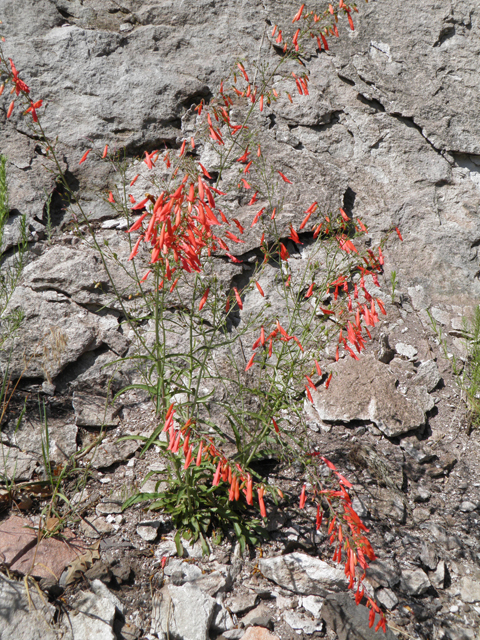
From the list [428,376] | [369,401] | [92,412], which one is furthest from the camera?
[428,376]

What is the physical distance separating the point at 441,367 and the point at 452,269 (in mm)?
923

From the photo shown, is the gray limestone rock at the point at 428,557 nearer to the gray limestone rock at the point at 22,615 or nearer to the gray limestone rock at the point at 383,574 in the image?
the gray limestone rock at the point at 383,574

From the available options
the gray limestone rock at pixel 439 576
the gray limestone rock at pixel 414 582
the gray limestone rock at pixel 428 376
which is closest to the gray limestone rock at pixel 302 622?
the gray limestone rock at pixel 414 582

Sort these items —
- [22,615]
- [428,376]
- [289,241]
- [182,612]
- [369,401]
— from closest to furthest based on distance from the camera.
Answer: [22,615], [182,612], [369,401], [428,376], [289,241]

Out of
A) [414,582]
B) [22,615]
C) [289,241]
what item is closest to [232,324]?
[289,241]

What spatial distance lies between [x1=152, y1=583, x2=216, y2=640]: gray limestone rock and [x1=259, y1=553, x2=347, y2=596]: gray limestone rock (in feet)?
1.14

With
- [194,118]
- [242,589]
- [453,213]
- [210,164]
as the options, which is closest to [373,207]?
[453,213]

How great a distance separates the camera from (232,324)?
3498 millimetres

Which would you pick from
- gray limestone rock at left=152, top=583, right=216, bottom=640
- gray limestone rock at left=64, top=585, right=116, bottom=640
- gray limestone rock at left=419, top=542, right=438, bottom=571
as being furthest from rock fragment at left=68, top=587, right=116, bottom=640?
gray limestone rock at left=419, top=542, right=438, bottom=571

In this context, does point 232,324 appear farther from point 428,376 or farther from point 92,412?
point 428,376

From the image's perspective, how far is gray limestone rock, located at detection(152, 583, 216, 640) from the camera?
2.12 meters

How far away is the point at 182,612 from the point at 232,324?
1.89 meters

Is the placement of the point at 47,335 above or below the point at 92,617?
above

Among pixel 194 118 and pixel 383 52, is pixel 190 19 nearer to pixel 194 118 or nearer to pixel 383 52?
pixel 194 118
